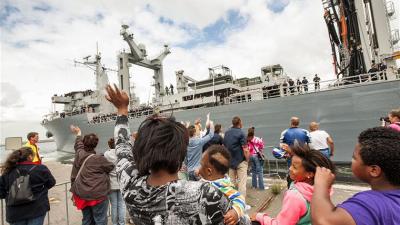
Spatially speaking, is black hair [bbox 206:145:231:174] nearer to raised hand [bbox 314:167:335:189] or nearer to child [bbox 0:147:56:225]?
raised hand [bbox 314:167:335:189]

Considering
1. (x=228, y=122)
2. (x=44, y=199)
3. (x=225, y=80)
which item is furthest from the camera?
(x=225, y=80)

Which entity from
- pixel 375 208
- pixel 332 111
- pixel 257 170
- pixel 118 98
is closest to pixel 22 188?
pixel 118 98

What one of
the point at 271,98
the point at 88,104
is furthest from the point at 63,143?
the point at 271,98

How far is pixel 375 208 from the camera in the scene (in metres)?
1.02

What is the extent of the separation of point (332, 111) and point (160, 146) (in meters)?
12.3

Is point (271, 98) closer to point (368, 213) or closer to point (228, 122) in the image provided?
point (228, 122)

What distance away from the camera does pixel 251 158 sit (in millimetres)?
6172

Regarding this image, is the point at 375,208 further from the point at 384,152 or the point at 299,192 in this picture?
the point at 299,192

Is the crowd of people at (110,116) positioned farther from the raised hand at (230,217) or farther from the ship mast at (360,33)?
the raised hand at (230,217)

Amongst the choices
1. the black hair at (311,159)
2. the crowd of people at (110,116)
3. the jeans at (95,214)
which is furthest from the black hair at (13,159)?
the crowd of people at (110,116)

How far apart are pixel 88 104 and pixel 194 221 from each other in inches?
→ 1193

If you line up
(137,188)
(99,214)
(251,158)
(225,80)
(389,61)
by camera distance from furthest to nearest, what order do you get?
1. (225,80)
2. (389,61)
3. (251,158)
4. (99,214)
5. (137,188)

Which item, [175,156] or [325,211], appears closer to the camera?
[325,211]

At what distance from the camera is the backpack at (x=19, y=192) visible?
9.21 feet
